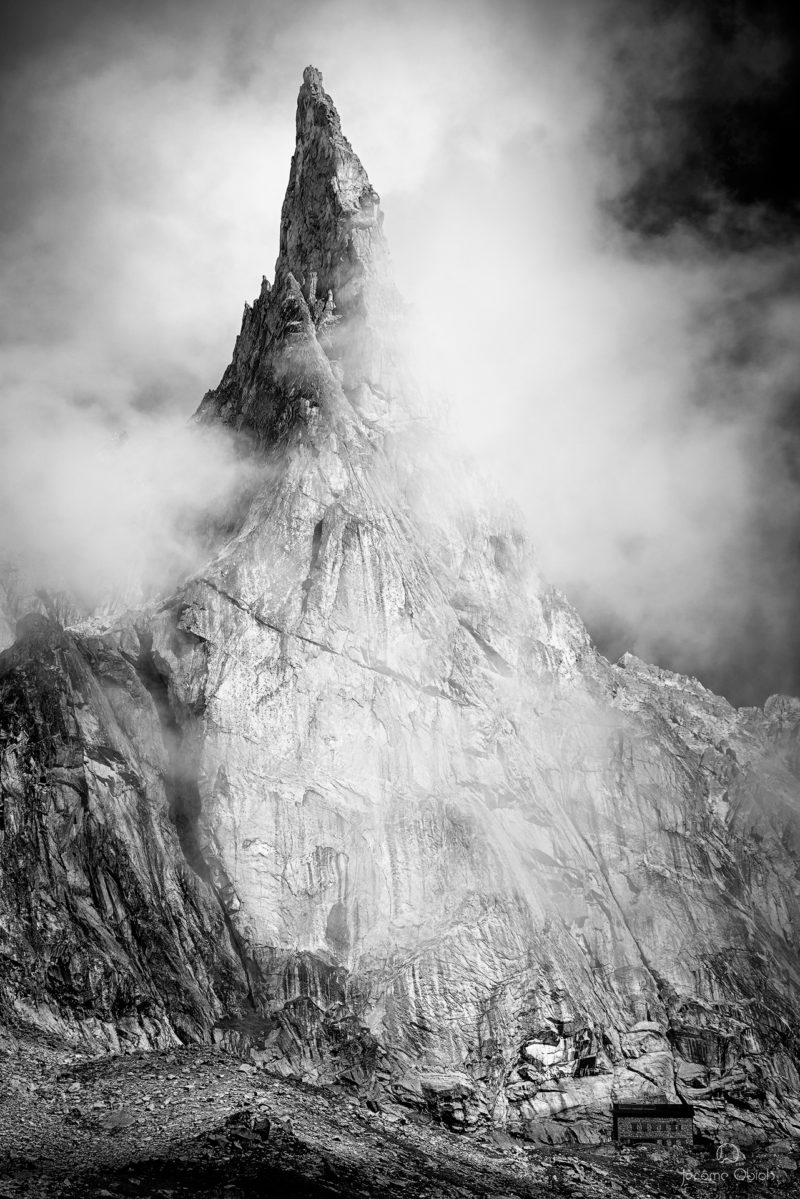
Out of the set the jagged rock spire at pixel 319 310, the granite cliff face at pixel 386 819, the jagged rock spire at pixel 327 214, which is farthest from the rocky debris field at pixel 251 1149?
the jagged rock spire at pixel 327 214

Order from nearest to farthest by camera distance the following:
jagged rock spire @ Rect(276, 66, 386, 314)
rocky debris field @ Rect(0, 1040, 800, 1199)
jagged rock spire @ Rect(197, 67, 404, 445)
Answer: rocky debris field @ Rect(0, 1040, 800, 1199), jagged rock spire @ Rect(197, 67, 404, 445), jagged rock spire @ Rect(276, 66, 386, 314)

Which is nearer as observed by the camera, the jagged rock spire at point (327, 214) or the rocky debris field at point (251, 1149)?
the rocky debris field at point (251, 1149)

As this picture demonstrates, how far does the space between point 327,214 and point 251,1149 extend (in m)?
129

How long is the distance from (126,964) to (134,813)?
14948 mm

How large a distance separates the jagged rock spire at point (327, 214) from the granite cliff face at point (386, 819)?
897cm

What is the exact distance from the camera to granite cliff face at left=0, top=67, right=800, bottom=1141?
257 feet

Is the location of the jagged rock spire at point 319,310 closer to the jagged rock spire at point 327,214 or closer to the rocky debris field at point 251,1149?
the jagged rock spire at point 327,214

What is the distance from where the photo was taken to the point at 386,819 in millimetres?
94938

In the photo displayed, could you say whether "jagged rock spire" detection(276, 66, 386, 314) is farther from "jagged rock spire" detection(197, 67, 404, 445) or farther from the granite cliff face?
the granite cliff face

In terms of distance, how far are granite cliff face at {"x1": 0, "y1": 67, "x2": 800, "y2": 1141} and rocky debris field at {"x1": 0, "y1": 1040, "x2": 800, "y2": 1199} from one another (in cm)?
466

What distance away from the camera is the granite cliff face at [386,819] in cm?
7838

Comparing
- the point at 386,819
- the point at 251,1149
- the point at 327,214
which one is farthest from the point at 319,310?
the point at 251,1149

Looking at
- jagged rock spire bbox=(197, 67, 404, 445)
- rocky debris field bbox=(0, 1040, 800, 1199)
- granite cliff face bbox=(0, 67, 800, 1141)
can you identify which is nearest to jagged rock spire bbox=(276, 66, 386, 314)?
jagged rock spire bbox=(197, 67, 404, 445)

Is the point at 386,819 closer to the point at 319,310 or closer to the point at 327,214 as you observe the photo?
the point at 319,310
